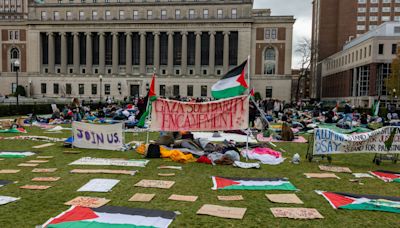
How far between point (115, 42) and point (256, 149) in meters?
81.6

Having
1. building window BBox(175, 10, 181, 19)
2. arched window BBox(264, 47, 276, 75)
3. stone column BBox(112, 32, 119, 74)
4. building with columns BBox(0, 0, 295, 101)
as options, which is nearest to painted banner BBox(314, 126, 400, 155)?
building with columns BBox(0, 0, 295, 101)

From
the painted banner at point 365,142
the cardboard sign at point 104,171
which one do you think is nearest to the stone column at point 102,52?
the cardboard sign at point 104,171

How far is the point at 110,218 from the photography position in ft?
22.2

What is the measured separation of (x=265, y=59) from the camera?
8806 centimetres

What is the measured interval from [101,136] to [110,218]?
9.16m

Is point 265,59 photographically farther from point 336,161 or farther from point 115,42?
point 336,161

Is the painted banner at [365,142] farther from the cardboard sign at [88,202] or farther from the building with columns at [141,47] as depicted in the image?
the building with columns at [141,47]

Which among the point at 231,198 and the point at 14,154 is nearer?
the point at 231,198

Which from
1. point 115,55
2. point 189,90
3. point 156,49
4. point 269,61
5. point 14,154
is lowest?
point 14,154

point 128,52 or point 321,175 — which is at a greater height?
point 128,52

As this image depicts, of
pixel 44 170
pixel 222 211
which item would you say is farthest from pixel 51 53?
pixel 222 211

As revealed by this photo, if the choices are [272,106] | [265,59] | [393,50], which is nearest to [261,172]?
[272,106]

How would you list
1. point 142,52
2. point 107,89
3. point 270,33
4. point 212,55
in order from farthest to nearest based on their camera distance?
point 107,89
point 142,52
point 212,55
point 270,33

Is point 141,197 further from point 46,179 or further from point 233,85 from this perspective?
point 233,85
